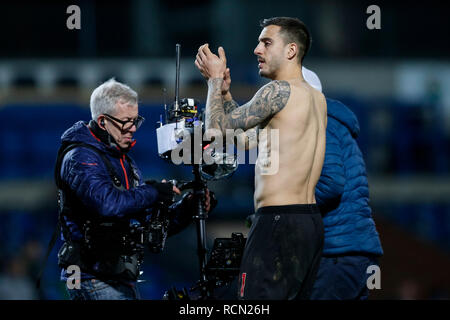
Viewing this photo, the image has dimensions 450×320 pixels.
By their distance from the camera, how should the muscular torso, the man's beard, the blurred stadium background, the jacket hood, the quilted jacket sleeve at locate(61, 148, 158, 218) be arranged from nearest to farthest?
the muscular torso
the man's beard
the quilted jacket sleeve at locate(61, 148, 158, 218)
the jacket hood
the blurred stadium background

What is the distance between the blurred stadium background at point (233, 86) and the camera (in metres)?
10.8

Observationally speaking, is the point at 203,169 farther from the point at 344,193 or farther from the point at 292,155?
the point at 344,193

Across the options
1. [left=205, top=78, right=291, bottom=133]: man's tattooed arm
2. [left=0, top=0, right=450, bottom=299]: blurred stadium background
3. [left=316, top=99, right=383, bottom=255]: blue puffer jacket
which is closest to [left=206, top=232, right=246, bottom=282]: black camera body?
[left=316, top=99, right=383, bottom=255]: blue puffer jacket

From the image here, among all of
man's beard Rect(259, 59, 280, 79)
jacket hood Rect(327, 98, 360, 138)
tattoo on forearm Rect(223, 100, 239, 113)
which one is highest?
man's beard Rect(259, 59, 280, 79)

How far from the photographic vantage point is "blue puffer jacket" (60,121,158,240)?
154 inches

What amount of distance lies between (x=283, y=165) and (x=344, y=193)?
0.69 m

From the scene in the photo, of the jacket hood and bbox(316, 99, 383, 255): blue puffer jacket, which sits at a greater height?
the jacket hood

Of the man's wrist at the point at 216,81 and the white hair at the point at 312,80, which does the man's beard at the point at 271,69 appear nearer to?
the man's wrist at the point at 216,81

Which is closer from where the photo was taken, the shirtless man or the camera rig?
the shirtless man

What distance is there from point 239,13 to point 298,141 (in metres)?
10.4

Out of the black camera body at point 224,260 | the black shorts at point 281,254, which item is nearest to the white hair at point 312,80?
the black shorts at point 281,254

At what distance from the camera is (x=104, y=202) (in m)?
3.91

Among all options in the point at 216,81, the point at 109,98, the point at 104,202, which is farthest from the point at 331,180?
the point at 109,98

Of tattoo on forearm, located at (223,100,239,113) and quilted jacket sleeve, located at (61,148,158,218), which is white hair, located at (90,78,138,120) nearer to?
quilted jacket sleeve, located at (61,148,158,218)
